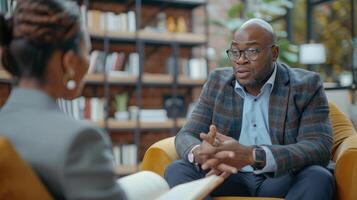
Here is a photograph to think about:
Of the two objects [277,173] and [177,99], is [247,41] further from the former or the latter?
[177,99]

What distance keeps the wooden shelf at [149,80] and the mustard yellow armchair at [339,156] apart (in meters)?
2.64

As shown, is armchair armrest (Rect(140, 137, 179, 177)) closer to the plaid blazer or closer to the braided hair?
the plaid blazer

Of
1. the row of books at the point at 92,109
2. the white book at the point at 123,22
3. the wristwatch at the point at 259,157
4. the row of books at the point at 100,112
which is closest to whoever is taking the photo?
the wristwatch at the point at 259,157

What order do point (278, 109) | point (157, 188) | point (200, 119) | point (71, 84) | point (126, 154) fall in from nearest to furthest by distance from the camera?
point (71, 84) → point (157, 188) → point (278, 109) → point (200, 119) → point (126, 154)

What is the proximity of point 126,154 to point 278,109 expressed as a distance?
300 centimetres

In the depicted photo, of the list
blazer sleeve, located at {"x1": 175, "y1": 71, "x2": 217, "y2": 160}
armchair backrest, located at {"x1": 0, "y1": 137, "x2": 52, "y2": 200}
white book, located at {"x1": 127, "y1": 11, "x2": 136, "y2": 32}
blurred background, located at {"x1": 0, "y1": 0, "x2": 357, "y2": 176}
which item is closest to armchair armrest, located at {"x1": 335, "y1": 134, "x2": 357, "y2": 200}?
blazer sleeve, located at {"x1": 175, "y1": 71, "x2": 217, "y2": 160}

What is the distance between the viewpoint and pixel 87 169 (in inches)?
32.7

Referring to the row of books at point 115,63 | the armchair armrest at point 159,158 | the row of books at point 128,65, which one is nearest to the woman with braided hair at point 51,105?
the armchair armrest at point 159,158

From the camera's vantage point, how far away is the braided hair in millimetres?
887

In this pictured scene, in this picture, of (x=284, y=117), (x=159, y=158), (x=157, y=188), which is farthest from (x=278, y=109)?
(x=157, y=188)

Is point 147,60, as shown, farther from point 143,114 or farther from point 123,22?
point 143,114

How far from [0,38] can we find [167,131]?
14.2ft

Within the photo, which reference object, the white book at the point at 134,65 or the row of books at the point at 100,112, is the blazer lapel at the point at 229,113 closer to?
the row of books at the point at 100,112

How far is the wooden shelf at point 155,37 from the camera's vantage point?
15.7ft
